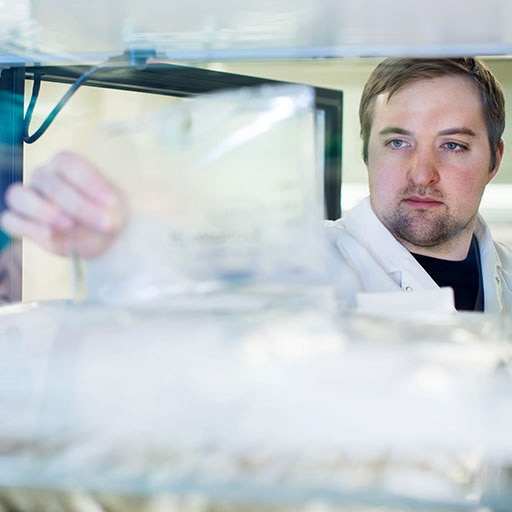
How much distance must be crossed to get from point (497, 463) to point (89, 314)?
0.31 metres

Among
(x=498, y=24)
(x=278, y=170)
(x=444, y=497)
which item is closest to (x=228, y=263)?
(x=278, y=170)

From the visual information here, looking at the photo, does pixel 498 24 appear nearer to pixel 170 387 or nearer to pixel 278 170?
pixel 278 170

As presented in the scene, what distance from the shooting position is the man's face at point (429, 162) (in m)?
1.36

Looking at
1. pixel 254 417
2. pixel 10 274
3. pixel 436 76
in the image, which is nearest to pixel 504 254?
pixel 436 76

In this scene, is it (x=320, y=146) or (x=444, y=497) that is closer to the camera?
(x=444, y=497)

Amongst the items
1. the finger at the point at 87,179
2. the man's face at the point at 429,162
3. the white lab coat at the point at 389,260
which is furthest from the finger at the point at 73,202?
the man's face at the point at 429,162

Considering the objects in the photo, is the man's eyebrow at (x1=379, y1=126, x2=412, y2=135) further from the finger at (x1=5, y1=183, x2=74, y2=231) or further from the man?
the finger at (x1=5, y1=183, x2=74, y2=231)

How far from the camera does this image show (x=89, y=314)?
531 mm

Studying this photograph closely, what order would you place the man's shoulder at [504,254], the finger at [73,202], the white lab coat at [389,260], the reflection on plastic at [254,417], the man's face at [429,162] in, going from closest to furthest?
1. the reflection on plastic at [254,417]
2. the finger at [73,202]
3. the white lab coat at [389,260]
4. the man's face at [429,162]
5. the man's shoulder at [504,254]

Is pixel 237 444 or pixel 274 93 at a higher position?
pixel 274 93

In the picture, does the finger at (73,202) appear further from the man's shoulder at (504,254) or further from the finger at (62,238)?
the man's shoulder at (504,254)

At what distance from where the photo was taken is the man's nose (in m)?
1.36

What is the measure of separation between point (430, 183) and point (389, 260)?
0.21 m

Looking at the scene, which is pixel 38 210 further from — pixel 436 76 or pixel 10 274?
pixel 436 76
